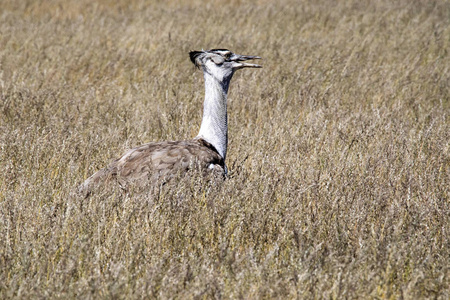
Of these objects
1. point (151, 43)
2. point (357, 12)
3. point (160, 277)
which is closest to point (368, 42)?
point (357, 12)

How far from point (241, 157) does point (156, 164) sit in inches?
46.1

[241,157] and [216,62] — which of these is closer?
[216,62]

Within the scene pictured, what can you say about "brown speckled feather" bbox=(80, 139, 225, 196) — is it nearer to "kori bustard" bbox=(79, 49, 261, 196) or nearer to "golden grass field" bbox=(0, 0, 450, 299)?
"kori bustard" bbox=(79, 49, 261, 196)

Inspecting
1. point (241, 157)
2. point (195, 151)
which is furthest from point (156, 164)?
point (241, 157)

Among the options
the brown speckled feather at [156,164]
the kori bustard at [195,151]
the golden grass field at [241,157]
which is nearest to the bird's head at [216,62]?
the kori bustard at [195,151]

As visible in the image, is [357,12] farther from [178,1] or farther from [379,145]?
[379,145]

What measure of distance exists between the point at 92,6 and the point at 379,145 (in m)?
8.91

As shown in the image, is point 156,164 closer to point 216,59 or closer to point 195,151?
point 195,151

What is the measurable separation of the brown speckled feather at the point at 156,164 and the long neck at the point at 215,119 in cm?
33

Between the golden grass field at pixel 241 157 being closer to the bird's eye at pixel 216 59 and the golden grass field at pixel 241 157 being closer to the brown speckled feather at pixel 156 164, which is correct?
the brown speckled feather at pixel 156 164

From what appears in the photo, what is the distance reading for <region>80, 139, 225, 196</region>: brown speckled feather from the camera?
3429mm

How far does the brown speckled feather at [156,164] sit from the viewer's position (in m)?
3.43

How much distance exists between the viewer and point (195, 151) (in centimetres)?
372

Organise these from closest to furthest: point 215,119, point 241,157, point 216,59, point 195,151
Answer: point 195,151, point 215,119, point 216,59, point 241,157
